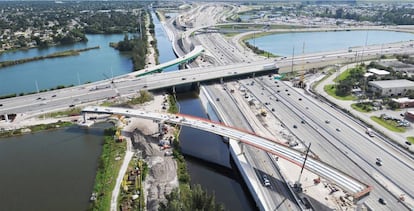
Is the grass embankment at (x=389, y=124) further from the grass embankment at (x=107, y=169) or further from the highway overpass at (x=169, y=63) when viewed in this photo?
the highway overpass at (x=169, y=63)

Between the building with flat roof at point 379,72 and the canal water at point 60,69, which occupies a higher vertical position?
the building with flat roof at point 379,72

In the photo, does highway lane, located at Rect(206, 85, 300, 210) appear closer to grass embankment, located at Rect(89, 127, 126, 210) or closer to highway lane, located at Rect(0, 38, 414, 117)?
highway lane, located at Rect(0, 38, 414, 117)

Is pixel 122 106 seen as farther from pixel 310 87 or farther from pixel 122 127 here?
pixel 310 87

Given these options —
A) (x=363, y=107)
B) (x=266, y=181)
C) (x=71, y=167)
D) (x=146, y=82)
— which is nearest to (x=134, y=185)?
(x=71, y=167)

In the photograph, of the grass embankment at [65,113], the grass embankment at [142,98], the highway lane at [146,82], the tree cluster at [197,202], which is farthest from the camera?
the grass embankment at [142,98]

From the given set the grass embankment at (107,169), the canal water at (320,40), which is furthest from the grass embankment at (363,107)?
the canal water at (320,40)


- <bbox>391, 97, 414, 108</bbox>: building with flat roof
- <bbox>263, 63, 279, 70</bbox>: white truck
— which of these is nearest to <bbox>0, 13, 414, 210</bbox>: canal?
<bbox>263, 63, 279, 70</bbox>: white truck

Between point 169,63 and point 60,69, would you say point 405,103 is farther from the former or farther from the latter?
point 60,69
